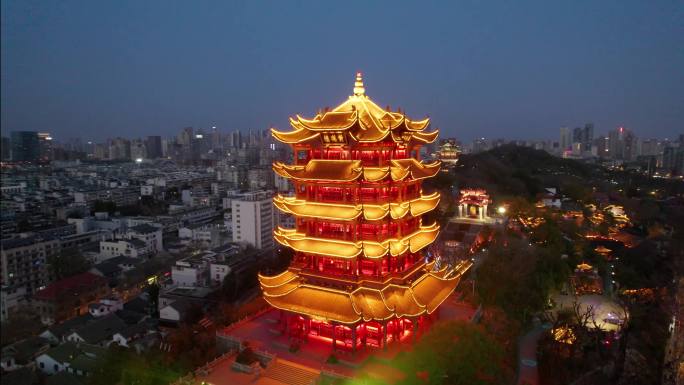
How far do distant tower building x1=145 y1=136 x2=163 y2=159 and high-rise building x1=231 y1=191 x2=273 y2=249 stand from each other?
3672 inches

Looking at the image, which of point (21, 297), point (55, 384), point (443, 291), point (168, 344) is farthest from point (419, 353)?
point (21, 297)

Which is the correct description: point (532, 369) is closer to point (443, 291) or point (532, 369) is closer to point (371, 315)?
point (443, 291)

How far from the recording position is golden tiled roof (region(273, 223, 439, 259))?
44.0 ft

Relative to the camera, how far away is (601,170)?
5812cm

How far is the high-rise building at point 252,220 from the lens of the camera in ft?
118

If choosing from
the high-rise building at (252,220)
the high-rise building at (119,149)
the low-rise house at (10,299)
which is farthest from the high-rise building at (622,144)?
the high-rise building at (119,149)

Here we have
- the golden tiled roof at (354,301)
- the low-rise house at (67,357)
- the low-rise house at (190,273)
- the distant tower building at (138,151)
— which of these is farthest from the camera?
the distant tower building at (138,151)

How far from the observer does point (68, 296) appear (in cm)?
2541

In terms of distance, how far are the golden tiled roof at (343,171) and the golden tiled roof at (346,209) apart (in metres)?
0.82

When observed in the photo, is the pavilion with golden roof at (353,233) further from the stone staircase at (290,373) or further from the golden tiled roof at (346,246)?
the stone staircase at (290,373)

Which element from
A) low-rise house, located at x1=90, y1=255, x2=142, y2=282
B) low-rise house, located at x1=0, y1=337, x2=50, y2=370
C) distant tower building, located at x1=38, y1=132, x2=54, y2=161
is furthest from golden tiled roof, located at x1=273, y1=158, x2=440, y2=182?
low-rise house, located at x1=90, y1=255, x2=142, y2=282

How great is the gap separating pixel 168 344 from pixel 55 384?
16.9 feet

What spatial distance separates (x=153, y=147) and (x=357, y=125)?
393 feet

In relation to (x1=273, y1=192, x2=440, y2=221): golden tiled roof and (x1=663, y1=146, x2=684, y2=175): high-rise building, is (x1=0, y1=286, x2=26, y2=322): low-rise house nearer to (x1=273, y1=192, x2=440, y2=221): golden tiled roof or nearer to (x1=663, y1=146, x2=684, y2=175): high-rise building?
(x1=273, y1=192, x2=440, y2=221): golden tiled roof
